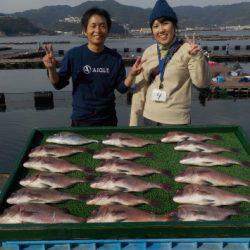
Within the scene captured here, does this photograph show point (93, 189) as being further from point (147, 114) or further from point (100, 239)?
point (147, 114)

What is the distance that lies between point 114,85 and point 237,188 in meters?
2.59

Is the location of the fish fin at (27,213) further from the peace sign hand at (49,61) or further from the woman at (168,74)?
→ the woman at (168,74)

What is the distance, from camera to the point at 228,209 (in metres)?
2.74

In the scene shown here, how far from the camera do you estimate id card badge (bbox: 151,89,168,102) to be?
4840 mm

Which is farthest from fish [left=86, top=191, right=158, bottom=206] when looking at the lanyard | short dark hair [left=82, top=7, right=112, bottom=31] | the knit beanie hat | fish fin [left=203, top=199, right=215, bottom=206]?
short dark hair [left=82, top=7, right=112, bottom=31]

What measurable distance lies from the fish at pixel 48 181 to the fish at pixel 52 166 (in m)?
0.19

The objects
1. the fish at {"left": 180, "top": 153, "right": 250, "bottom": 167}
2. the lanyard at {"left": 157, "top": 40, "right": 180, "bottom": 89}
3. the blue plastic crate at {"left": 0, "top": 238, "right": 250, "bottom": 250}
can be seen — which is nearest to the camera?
the blue plastic crate at {"left": 0, "top": 238, "right": 250, "bottom": 250}

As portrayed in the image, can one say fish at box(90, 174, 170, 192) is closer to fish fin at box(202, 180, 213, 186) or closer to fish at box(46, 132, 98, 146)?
fish fin at box(202, 180, 213, 186)

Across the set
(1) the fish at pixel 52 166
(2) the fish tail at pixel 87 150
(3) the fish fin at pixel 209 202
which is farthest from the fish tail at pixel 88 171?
(3) the fish fin at pixel 209 202

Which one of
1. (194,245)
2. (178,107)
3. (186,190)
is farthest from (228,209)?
(178,107)

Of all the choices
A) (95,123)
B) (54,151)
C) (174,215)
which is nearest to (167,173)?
(174,215)

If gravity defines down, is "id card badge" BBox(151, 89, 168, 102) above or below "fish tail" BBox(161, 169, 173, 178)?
above

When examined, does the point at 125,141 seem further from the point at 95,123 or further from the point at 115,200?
the point at 95,123

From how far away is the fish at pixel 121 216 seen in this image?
260cm
